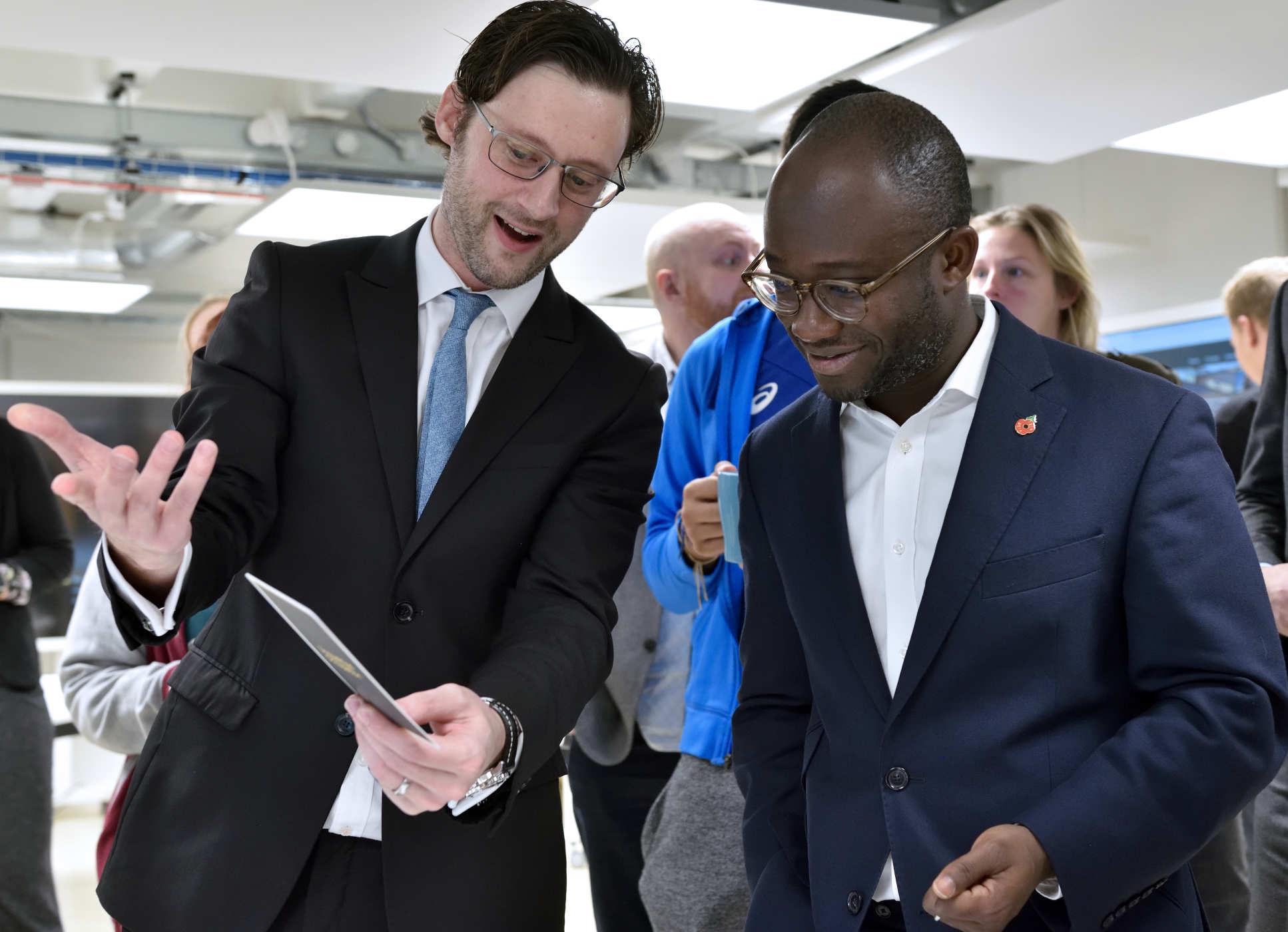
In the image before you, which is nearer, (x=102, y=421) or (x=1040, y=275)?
(x=1040, y=275)

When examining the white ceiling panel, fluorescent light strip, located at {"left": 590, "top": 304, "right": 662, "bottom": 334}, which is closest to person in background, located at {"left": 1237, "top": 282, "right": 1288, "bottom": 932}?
the white ceiling panel

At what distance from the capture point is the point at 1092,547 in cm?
149

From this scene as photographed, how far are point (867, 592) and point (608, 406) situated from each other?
1.65 ft

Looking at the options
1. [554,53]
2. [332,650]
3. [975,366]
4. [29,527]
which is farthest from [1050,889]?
[29,527]

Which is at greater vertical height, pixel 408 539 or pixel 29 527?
pixel 408 539

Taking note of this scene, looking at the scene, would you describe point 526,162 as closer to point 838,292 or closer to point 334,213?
point 838,292

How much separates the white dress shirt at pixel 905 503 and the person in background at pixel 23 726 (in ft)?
8.84

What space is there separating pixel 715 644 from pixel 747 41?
2.51m

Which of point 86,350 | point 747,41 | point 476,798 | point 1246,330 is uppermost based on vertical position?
point 747,41

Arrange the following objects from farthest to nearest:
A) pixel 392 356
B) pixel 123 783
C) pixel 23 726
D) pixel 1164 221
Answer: pixel 1164 221, pixel 23 726, pixel 123 783, pixel 392 356

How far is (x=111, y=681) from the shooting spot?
281 centimetres

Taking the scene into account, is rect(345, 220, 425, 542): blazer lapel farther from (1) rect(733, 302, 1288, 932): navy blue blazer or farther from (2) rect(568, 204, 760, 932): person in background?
(2) rect(568, 204, 760, 932): person in background

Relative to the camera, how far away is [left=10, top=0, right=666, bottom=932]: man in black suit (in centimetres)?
168

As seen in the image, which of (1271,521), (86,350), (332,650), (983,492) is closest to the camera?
(332,650)
